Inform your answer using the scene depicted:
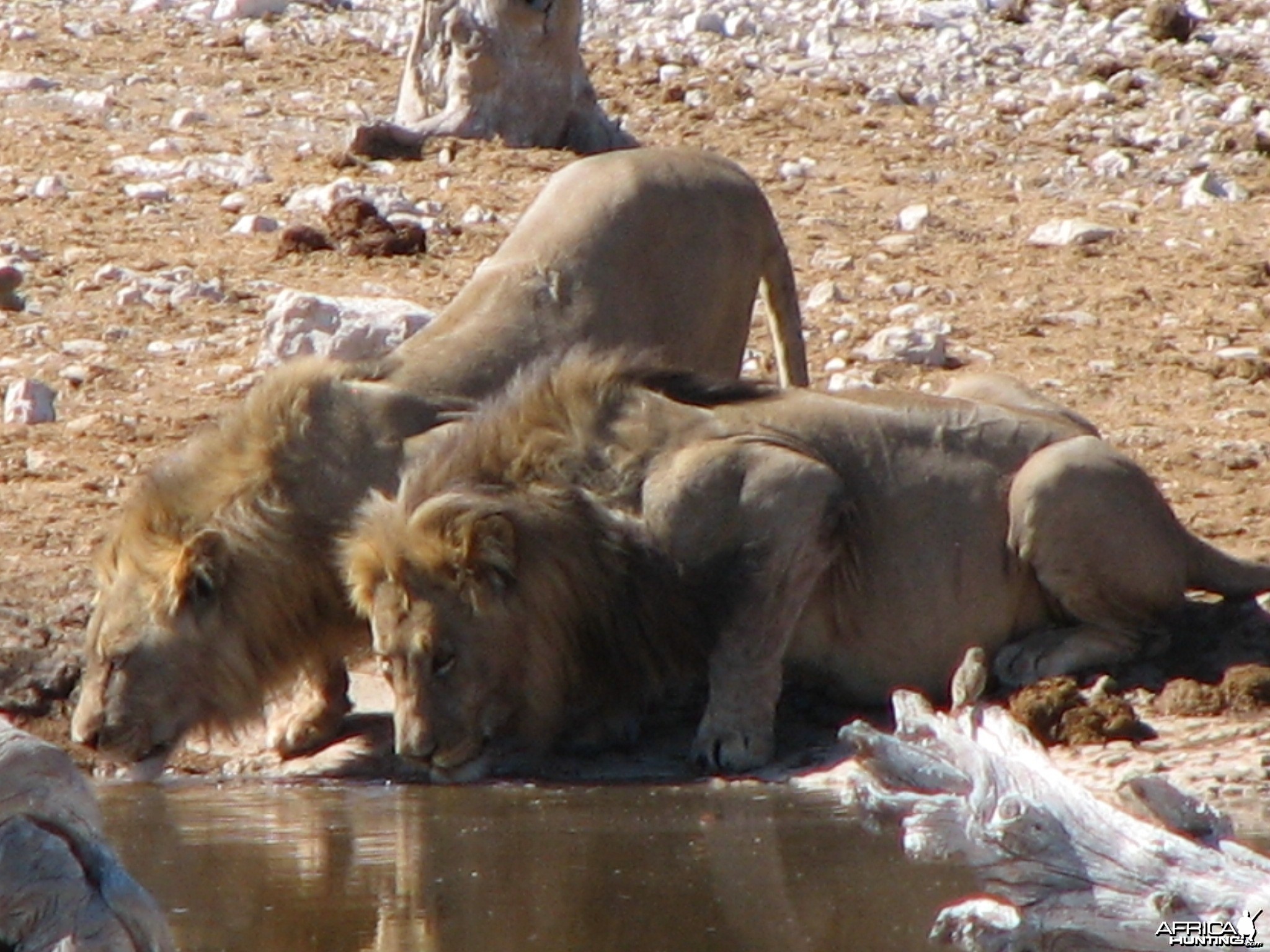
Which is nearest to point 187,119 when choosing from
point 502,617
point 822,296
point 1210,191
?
point 822,296

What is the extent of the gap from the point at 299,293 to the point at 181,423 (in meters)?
0.81

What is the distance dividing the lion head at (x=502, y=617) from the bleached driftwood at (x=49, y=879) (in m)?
2.67

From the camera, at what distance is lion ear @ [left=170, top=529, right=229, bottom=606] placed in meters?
7.09

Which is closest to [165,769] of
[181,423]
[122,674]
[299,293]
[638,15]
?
[122,674]

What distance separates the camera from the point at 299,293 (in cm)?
977

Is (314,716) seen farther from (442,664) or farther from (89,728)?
(442,664)

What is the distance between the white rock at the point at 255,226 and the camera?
11094 millimetres

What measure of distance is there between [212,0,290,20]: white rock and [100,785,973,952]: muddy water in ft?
26.5

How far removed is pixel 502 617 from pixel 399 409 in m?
0.71

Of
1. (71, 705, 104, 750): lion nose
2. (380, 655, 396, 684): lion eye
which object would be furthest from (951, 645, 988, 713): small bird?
(71, 705, 104, 750): lion nose

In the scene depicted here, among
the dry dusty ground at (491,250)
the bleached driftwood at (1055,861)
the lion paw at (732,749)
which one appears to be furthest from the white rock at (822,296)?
the bleached driftwood at (1055,861)

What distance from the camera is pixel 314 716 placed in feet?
24.6

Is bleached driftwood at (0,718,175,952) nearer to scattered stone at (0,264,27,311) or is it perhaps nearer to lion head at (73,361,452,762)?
lion head at (73,361,452,762)

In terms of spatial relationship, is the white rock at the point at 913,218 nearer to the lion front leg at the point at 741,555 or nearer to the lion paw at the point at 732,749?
the lion front leg at the point at 741,555
